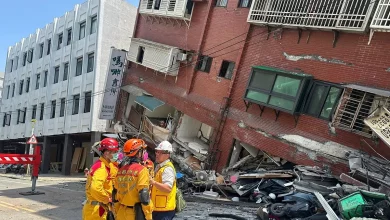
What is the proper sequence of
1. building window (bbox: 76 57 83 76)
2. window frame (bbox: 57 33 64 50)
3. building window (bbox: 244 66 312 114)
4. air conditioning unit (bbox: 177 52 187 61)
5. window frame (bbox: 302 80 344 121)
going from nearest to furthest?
window frame (bbox: 302 80 344 121) → building window (bbox: 244 66 312 114) → air conditioning unit (bbox: 177 52 187 61) → building window (bbox: 76 57 83 76) → window frame (bbox: 57 33 64 50)

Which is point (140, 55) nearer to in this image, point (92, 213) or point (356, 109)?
point (356, 109)

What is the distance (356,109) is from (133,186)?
706 centimetres

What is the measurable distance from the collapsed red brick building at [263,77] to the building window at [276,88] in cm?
3

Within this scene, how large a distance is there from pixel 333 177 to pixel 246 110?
13.5 feet

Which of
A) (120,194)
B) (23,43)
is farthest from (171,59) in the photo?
(23,43)

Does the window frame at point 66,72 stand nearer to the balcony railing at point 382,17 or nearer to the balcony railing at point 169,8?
the balcony railing at point 169,8

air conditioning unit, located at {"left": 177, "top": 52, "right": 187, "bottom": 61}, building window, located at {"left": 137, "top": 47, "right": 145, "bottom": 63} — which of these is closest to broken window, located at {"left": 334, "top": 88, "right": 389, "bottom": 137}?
air conditioning unit, located at {"left": 177, "top": 52, "right": 187, "bottom": 61}

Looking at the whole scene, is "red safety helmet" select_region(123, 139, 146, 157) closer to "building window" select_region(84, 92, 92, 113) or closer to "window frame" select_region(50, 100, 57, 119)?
"building window" select_region(84, 92, 92, 113)

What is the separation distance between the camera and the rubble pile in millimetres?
Answer: 6625

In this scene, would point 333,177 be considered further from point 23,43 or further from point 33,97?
point 23,43

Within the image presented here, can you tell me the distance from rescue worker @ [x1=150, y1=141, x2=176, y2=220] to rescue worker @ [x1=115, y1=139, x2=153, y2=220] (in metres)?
0.24

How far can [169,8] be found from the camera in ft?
52.5

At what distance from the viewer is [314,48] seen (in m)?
11.0

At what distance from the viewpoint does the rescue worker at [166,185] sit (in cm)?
487
